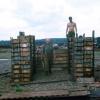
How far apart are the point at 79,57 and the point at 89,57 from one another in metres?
0.50

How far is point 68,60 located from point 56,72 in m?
0.96

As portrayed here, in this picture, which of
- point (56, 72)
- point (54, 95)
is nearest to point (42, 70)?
point (56, 72)

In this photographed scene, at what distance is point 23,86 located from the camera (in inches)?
766

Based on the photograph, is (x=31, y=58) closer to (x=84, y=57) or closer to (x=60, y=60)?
(x=60, y=60)

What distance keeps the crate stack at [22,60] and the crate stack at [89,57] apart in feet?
8.76

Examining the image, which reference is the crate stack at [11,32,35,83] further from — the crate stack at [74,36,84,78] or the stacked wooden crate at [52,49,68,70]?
the crate stack at [74,36,84,78]

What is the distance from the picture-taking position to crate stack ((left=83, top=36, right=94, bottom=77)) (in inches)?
832

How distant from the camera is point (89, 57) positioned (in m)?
21.2

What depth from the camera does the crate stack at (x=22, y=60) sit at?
835 inches

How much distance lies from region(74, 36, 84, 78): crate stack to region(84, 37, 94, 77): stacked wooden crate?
19 cm

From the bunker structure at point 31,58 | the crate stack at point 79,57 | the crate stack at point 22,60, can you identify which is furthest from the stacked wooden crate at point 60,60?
the crate stack at point 22,60

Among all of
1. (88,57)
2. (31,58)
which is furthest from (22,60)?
(88,57)

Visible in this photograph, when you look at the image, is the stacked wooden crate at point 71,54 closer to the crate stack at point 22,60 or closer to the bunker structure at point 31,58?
the bunker structure at point 31,58

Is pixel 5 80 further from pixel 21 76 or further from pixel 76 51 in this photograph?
pixel 76 51
